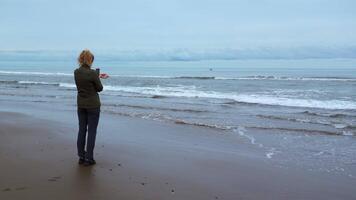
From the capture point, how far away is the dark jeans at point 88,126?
716cm

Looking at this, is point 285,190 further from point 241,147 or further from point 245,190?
point 241,147

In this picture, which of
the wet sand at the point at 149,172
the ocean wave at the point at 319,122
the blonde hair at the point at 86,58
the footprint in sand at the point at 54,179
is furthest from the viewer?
the ocean wave at the point at 319,122

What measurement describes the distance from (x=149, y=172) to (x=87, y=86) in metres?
1.61

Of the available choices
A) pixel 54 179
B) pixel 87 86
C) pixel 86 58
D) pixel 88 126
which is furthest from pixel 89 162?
pixel 86 58

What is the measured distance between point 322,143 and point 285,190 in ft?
16.5

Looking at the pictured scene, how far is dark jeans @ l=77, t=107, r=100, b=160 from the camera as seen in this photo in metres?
7.16

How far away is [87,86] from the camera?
7043 mm

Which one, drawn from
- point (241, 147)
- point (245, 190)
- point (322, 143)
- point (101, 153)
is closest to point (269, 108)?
point (322, 143)

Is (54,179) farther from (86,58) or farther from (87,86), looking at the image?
(86,58)

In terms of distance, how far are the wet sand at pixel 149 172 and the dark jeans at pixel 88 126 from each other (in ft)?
0.87

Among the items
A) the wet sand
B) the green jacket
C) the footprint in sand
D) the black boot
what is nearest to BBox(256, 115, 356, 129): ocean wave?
the wet sand

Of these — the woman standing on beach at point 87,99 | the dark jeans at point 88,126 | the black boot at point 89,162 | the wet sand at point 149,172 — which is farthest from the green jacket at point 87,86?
the wet sand at point 149,172

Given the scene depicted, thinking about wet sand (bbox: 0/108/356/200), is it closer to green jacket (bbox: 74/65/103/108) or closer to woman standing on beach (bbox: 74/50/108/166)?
woman standing on beach (bbox: 74/50/108/166)

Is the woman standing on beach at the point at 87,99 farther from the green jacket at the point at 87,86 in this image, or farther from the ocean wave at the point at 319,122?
the ocean wave at the point at 319,122
